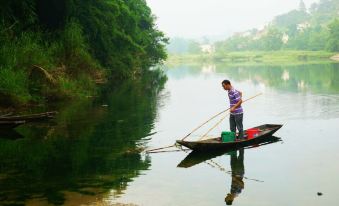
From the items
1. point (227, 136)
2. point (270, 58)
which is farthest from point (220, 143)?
point (270, 58)

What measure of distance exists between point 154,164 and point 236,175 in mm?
2646

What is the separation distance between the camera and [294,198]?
1121 centimetres

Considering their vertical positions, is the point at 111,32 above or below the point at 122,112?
above

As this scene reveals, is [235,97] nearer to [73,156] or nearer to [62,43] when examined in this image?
[73,156]

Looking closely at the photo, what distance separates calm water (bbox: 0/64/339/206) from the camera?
11.4 metres

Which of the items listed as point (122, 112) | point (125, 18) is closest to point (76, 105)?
point (122, 112)

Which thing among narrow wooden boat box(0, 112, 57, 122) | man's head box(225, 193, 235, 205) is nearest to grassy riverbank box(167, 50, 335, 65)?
narrow wooden boat box(0, 112, 57, 122)

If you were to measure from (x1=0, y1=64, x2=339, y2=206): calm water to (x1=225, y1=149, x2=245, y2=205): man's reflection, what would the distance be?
0.09 feet

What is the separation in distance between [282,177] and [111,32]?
1348 inches

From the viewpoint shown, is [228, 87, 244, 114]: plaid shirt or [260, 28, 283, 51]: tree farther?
[260, 28, 283, 51]: tree

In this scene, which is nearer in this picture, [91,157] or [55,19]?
[91,157]

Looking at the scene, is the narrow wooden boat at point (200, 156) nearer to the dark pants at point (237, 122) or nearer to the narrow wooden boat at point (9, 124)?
the dark pants at point (237, 122)

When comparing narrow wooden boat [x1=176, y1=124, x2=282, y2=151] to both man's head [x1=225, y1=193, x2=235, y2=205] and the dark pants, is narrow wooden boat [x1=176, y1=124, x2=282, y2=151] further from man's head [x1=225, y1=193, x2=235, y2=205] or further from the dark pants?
man's head [x1=225, y1=193, x2=235, y2=205]

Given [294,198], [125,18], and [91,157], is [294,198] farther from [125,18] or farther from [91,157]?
[125,18]
